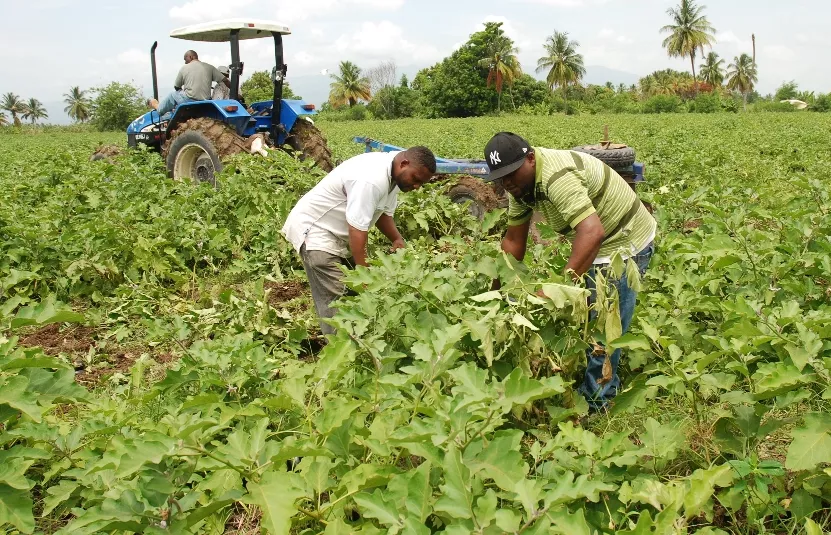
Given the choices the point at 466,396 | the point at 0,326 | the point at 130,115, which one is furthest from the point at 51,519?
the point at 130,115

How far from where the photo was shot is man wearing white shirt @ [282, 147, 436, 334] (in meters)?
4.22

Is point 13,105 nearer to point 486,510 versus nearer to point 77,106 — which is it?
point 77,106

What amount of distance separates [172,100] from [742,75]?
67600 millimetres

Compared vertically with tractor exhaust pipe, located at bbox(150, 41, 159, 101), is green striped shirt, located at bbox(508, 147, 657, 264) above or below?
below

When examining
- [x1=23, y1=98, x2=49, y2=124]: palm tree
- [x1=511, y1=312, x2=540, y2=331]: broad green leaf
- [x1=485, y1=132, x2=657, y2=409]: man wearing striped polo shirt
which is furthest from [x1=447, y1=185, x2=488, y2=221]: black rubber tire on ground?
[x1=23, y1=98, x2=49, y2=124]: palm tree

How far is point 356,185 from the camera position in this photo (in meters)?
4.24

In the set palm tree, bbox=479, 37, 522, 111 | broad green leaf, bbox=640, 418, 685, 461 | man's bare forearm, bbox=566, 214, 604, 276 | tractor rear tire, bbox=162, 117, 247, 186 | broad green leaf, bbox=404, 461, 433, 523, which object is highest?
palm tree, bbox=479, 37, 522, 111

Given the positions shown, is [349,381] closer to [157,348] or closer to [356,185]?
[356,185]

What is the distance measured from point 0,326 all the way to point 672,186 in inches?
278

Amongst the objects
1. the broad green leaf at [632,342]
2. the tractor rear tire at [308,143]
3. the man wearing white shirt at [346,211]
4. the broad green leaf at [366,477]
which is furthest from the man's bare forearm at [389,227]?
the tractor rear tire at [308,143]

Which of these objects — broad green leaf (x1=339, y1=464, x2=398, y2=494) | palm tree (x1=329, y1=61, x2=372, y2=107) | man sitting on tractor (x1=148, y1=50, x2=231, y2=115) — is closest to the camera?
broad green leaf (x1=339, y1=464, x2=398, y2=494)

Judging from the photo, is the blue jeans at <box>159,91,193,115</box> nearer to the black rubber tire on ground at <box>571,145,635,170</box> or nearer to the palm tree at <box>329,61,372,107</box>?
the black rubber tire on ground at <box>571,145,635,170</box>

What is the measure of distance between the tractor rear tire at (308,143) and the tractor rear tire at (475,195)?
276 cm

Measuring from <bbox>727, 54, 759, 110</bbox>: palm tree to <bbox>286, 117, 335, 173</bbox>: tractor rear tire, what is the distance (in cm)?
6326
